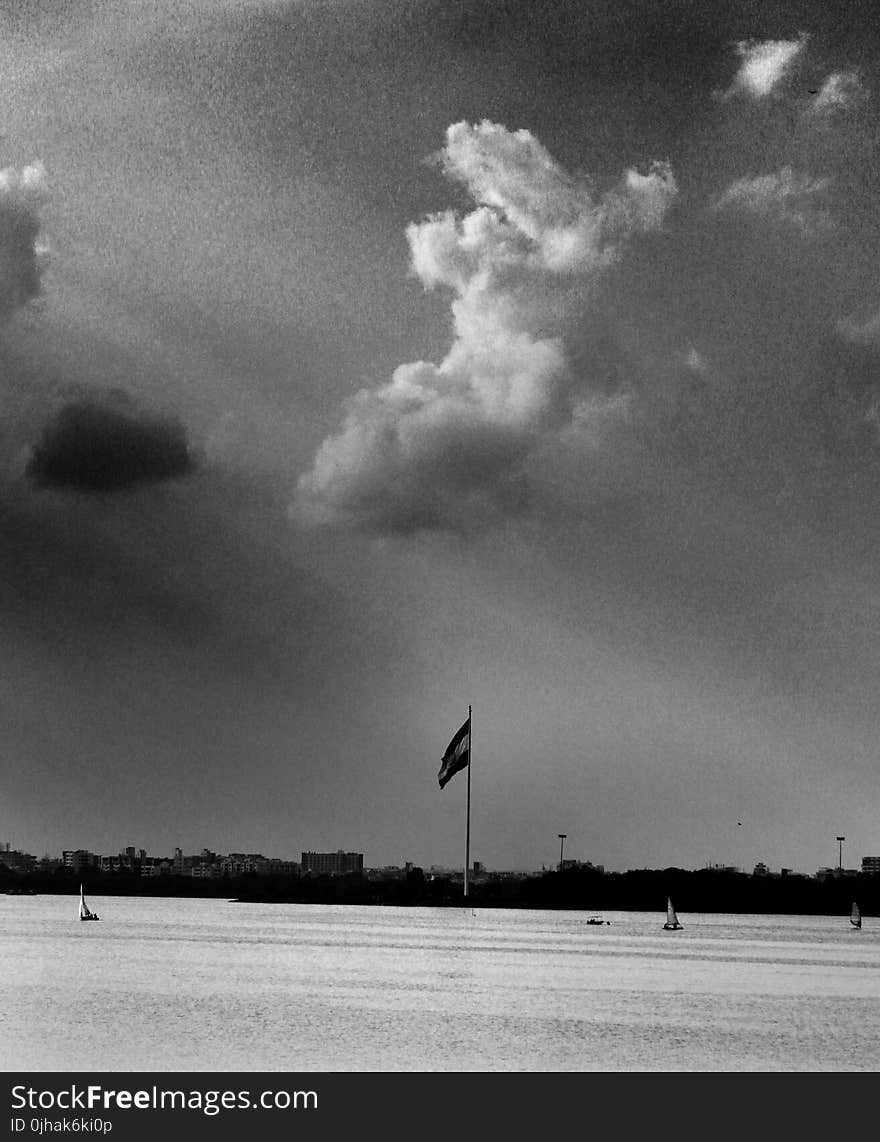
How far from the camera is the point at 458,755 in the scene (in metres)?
124

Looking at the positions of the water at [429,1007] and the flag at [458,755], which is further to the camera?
the flag at [458,755]

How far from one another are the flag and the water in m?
15.2

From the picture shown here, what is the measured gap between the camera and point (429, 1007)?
193 feet

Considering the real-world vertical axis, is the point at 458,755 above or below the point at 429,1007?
above

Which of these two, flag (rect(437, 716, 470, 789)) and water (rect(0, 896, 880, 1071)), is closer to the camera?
water (rect(0, 896, 880, 1071))

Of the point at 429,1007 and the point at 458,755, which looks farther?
the point at 458,755

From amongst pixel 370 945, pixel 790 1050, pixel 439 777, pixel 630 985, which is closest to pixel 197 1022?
pixel 790 1050

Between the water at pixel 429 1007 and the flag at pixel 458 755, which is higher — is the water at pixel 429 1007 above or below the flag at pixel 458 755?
below

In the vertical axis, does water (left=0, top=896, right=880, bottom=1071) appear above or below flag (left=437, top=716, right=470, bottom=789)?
below

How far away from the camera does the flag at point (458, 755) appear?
406ft

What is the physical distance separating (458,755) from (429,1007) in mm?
65733

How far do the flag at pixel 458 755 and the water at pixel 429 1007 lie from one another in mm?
15200

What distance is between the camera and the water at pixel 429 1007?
44469 millimetres

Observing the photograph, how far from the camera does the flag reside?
12388 cm
